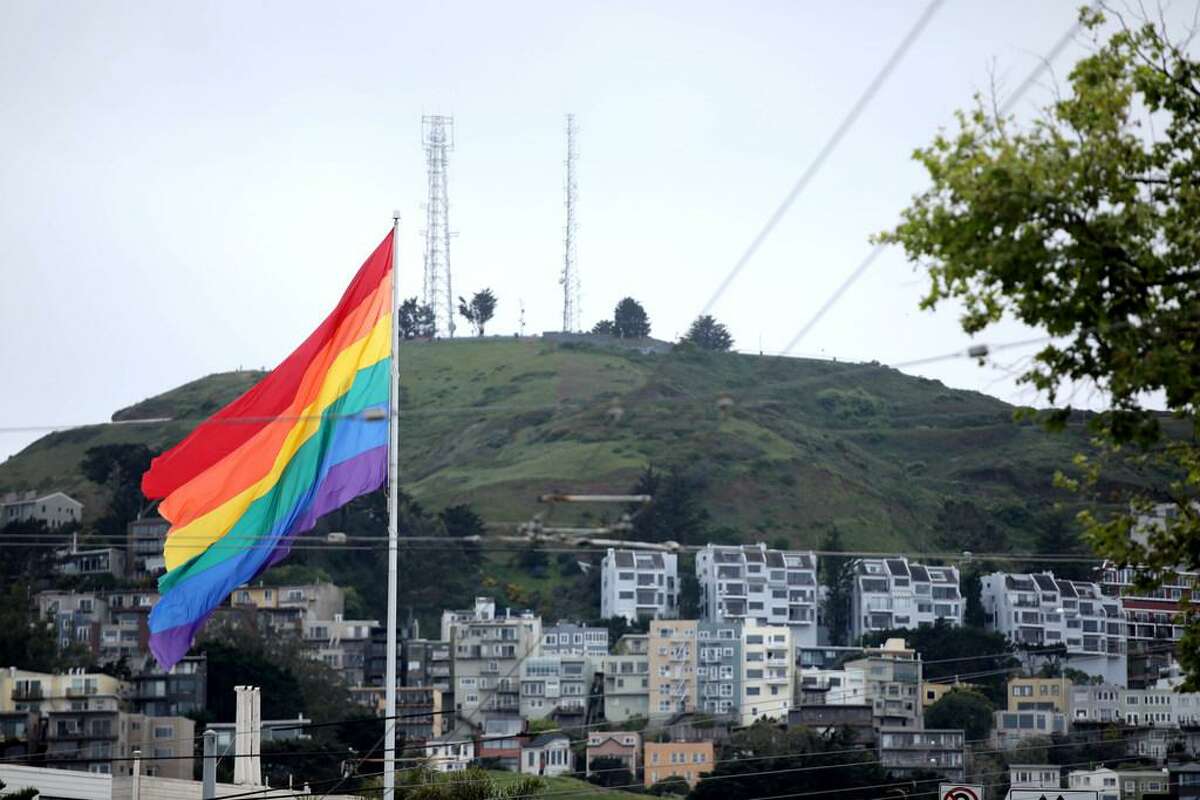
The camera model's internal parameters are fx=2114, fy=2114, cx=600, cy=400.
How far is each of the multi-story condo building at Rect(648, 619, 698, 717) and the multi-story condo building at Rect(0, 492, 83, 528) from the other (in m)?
51.2

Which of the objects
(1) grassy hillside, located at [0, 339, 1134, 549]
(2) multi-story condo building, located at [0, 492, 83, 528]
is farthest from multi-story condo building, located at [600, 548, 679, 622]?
(2) multi-story condo building, located at [0, 492, 83, 528]

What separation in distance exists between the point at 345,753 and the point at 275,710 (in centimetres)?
2909

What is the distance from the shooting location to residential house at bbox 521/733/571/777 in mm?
93062

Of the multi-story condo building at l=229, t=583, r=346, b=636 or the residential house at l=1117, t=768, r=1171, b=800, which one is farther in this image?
the multi-story condo building at l=229, t=583, r=346, b=636

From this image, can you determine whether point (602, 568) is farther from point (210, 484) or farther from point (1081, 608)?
point (210, 484)

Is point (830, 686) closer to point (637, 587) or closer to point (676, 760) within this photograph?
point (676, 760)

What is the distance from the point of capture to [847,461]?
622 ft

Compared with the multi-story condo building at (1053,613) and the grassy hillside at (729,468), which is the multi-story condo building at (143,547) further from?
the multi-story condo building at (1053,613)

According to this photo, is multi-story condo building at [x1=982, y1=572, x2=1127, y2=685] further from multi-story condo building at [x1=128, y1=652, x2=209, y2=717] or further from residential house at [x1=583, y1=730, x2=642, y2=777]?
multi-story condo building at [x1=128, y1=652, x2=209, y2=717]

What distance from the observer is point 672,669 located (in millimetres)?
120875

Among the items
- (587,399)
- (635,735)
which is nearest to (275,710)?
(635,735)

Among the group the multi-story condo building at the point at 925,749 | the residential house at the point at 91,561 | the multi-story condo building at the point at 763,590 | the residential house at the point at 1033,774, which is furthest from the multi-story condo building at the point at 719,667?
the residential house at the point at 91,561

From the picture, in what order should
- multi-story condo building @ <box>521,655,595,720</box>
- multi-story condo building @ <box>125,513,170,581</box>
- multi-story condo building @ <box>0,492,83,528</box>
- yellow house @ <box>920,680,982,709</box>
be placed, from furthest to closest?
1. multi-story condo building @ <box>0,492,83,528</box>
2. multi-story condo building @ <box>125,513,170,581</box>
3. multi-story condo building @ <box>521,655,595,720</box>
4. yellow house @ <box>920,680,982,709</box>

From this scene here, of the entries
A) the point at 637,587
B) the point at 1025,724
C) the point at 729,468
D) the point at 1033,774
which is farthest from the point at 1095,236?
the point at 729,468
